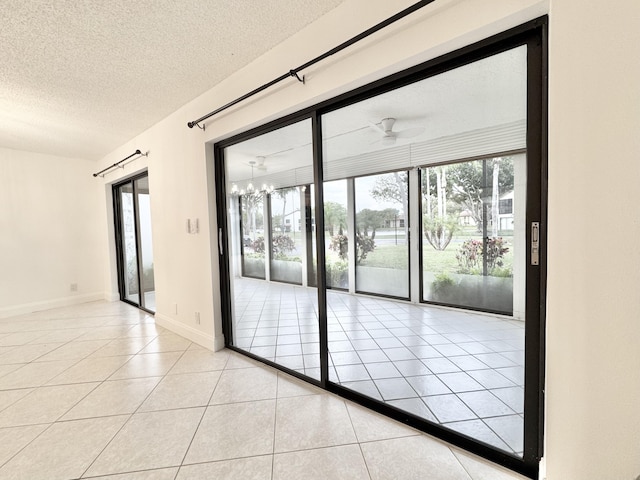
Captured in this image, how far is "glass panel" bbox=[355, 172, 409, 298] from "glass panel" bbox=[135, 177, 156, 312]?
3.23 m

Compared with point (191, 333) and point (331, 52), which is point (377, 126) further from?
point (191, 333)

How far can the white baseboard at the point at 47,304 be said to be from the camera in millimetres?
4206

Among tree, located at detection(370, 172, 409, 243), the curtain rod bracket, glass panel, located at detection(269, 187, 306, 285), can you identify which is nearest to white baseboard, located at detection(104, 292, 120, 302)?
glass panel, located at detection(269, 187, 306, 285)

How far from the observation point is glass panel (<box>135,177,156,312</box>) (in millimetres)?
4184

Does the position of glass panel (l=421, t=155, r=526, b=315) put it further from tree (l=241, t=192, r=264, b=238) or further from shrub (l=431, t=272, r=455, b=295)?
tree (l=241, t=192, r=264, b=238)

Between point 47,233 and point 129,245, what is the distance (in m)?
1.24

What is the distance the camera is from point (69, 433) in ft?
5.60

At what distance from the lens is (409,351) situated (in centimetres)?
269

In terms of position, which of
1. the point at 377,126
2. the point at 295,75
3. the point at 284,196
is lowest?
the point at 284,196

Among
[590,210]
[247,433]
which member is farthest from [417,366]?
[590,210]

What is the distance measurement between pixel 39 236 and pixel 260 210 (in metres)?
4.00

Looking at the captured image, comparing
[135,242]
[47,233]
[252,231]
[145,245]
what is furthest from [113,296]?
[252,231]

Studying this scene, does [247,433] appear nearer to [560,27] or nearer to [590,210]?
[590,210]

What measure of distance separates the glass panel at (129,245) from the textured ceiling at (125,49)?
5.58 feet
